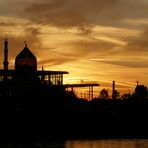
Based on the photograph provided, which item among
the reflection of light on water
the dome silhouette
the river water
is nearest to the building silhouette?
the dome silhouette

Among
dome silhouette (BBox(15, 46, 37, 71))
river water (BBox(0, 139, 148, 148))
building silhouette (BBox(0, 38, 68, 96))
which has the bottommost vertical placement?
river water (BBox(0, 139, 148, 148))

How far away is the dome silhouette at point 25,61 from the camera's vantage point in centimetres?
15400

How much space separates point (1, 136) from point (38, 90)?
23.0 meters

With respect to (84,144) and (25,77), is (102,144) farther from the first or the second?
(25,77)

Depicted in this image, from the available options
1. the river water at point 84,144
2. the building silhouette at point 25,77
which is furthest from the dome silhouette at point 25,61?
the river water at point 84,144

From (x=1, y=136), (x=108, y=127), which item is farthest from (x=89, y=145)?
(x=108, y=127)

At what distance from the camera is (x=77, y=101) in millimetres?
153125

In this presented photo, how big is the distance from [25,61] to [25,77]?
4.84 meters

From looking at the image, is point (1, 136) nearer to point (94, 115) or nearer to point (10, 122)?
point (10, 122)

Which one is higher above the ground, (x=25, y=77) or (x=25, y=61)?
(x=25, y=61)

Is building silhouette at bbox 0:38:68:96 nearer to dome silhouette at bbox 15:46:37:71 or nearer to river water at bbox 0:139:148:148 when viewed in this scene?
dome silhouette at bbox 15:46:37:71

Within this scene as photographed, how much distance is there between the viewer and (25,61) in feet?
508

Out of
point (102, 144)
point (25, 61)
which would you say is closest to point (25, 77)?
point (25, 61)

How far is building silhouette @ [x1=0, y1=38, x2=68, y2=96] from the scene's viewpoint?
147 metres
